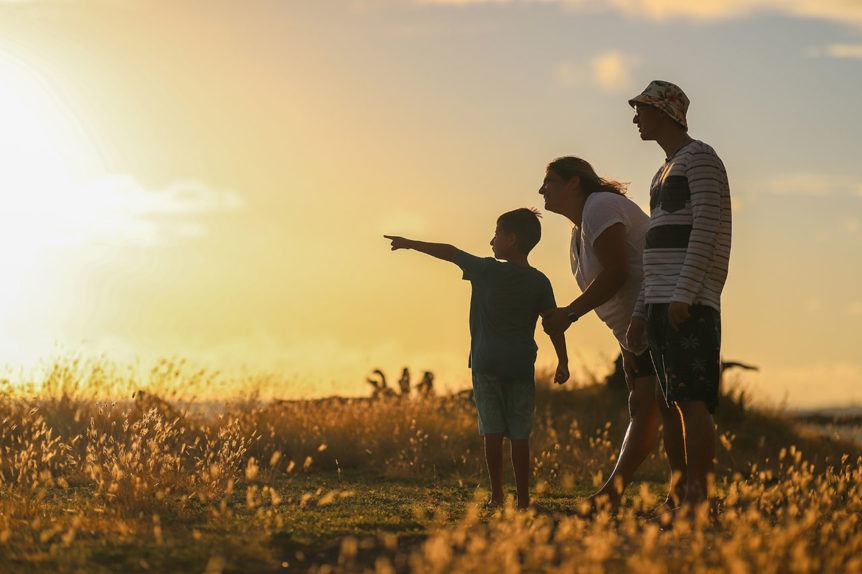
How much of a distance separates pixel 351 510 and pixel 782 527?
2.52 meters

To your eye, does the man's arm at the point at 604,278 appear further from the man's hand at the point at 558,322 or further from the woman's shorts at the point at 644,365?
the woman's shorts at the point at 644,365

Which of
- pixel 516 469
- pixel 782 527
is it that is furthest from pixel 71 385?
pixel 782 527

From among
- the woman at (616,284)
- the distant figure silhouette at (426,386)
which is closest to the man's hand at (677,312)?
the woman at (616,284)

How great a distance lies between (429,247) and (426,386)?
8492mm

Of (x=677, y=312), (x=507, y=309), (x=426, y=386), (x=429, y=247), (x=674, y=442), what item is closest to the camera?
(x=677, y=312)

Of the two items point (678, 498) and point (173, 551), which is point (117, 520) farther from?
point (678, 498)

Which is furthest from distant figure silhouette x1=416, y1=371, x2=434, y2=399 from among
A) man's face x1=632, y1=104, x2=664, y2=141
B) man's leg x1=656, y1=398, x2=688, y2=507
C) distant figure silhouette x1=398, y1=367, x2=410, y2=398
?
man's face x1=632, y1=104, x2=664, y2=141

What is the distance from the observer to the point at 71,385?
33.7ft

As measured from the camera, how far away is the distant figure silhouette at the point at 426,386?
1334cm

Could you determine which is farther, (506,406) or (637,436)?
(506,406)

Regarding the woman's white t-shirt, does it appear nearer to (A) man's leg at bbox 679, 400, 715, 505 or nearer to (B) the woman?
(B) the woman

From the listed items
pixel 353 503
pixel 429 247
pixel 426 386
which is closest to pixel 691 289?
pixel 429 247

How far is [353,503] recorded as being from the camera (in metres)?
6.14

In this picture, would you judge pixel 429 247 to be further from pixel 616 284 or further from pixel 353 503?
pixel 353 503
